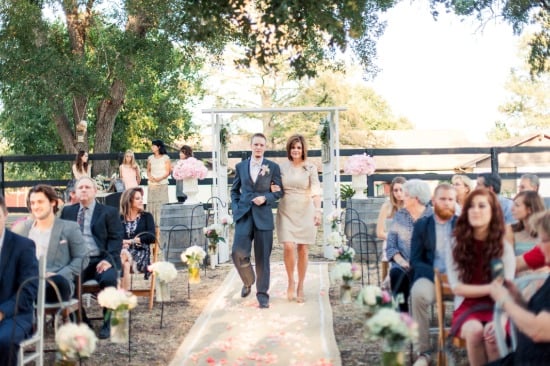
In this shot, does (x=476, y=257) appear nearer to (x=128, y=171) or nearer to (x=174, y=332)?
(x=174, y=332)

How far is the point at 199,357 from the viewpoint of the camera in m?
6.08

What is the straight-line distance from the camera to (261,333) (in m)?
6.90

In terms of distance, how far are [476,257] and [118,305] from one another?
7.75 feet

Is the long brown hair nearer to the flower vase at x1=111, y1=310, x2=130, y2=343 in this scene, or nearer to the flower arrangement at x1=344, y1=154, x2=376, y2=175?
the flower vase at x1=111, y1=310, x2=130, y2=343

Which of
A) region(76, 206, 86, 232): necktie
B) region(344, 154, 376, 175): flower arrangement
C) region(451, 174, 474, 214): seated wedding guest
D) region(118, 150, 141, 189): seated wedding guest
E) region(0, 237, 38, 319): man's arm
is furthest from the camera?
region(118, 150, 141, 189): seated wedding guest

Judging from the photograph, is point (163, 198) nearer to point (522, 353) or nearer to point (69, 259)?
point (69, 259)

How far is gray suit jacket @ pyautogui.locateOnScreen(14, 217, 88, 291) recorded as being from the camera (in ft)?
19.8

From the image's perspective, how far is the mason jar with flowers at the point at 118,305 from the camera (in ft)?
16.7

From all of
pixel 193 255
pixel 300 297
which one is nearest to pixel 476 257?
pixel 193 255

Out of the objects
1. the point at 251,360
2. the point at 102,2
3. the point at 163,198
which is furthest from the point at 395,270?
the point at 102,2

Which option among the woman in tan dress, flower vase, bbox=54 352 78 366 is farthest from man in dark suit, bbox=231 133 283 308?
flower vase, bbox=54 352 78 366

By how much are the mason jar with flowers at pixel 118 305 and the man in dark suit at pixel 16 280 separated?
1.72 ft

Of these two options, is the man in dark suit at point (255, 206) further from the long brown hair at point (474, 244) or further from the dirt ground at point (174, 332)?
the long brown hair at point (474, 244)

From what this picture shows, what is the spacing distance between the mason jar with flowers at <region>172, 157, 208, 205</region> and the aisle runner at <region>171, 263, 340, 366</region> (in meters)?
2.55
